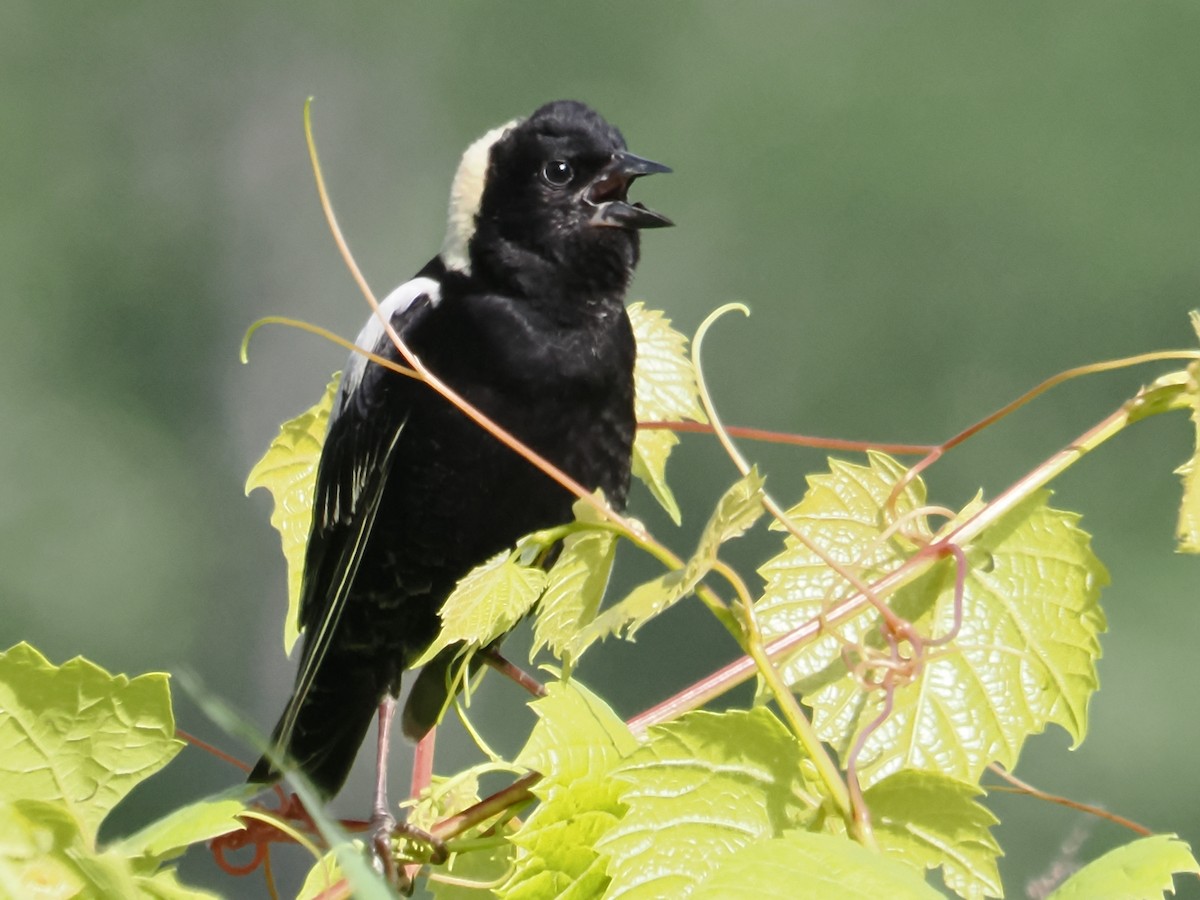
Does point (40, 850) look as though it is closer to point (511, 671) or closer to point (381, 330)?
point (511, 671)

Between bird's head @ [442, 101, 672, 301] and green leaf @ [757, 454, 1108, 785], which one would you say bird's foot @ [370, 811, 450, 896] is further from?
bird's head @ [442, 101, 672, 301]

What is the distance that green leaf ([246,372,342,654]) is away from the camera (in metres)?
1.06

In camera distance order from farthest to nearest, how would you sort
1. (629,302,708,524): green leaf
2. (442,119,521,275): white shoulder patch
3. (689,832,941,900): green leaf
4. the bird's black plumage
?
(442,119,521,275): white shoulder patch, the bird's black plumage, (629,302,708,524): green leaf, (689,832,941,900): green leaf

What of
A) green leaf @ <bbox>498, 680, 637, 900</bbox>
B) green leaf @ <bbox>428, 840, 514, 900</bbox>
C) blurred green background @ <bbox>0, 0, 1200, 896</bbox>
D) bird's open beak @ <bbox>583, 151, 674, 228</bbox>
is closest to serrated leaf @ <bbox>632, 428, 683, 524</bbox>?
bird's open beak @ <bbox>583, 151, 674, 228</bbox>

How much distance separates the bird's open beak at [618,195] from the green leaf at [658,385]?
0.25m

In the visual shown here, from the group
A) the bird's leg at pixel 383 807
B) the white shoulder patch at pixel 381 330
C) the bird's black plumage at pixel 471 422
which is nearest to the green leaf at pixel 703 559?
the bird's leg at pixel 383 807

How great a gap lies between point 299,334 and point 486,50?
327 centimetres

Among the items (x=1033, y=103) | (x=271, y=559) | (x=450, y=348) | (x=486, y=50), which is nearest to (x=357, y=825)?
(x=450, y=348)

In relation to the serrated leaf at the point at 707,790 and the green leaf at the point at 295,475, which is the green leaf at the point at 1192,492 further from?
the green leaf at the point at 295,475

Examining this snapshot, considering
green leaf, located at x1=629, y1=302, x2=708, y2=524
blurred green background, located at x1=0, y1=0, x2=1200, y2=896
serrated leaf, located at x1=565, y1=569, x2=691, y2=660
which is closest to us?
serrated leaf, located at x1=565, y1=569, x2=691, y2=660

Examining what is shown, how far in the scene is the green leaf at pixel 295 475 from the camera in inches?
41.6

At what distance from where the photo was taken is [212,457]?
9203mm

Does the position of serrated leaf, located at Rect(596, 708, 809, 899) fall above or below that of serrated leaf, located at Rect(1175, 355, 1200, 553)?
below

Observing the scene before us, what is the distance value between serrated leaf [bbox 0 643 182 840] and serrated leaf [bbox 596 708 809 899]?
176 millimetres
